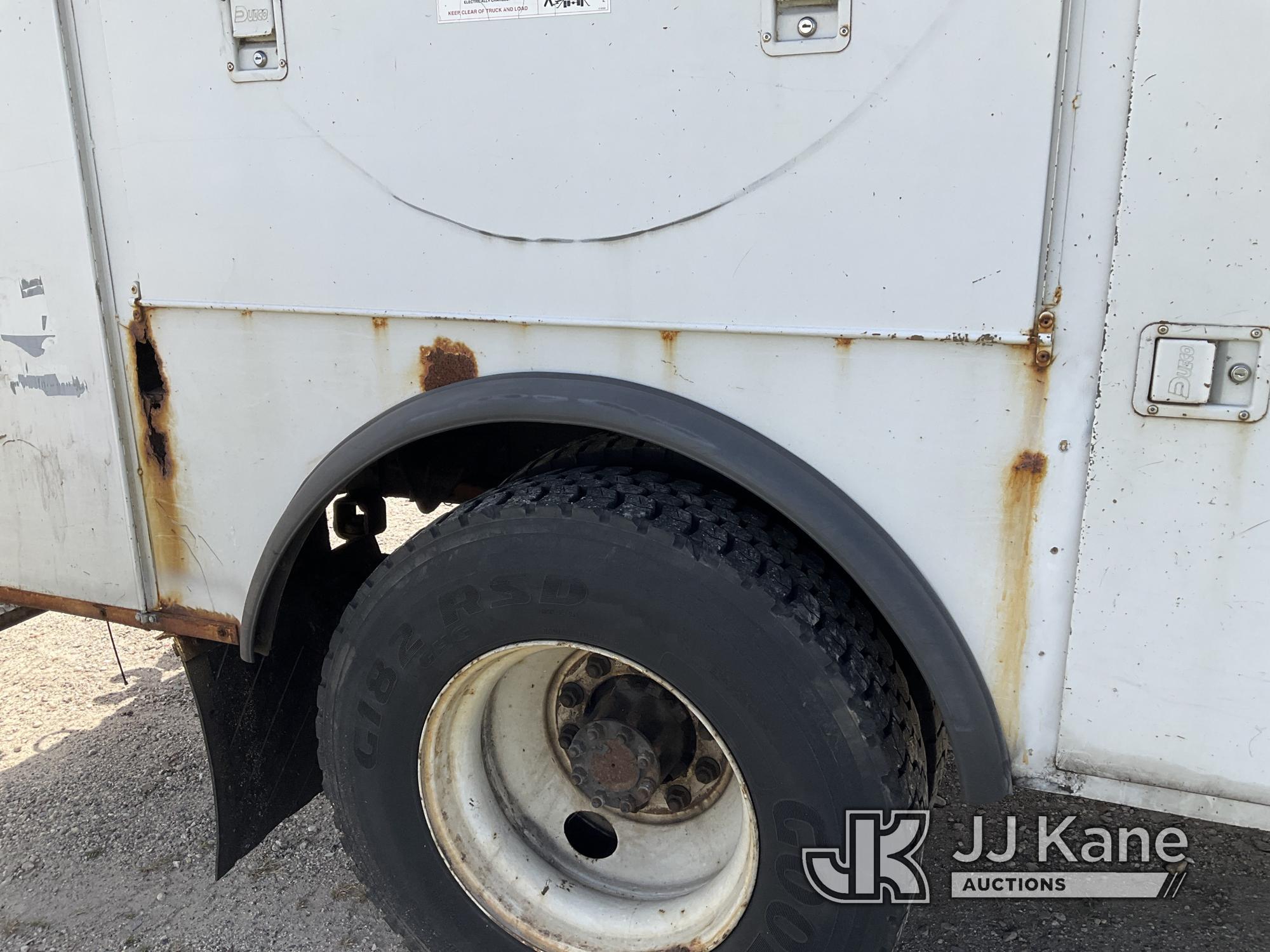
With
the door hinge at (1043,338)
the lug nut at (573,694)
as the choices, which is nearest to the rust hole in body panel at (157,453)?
the lug nut at (573,694)

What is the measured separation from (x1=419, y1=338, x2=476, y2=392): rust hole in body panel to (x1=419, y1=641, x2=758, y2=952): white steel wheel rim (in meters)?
0.49

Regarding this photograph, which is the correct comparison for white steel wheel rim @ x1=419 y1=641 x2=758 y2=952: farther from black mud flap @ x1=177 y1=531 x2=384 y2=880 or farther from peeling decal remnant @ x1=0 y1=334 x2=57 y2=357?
peeling decal remnant @ x1=0 y1=334 x2=57 y2=357

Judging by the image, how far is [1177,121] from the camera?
4.22ft

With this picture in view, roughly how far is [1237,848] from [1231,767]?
1367 millimetres

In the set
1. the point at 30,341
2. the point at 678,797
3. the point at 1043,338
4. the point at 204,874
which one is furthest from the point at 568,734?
the point at 30,341

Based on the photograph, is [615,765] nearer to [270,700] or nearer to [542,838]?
[542,838]

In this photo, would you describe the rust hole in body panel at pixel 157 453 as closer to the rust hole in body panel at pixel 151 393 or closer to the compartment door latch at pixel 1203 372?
the rust hole in body panel at pixel 151 393

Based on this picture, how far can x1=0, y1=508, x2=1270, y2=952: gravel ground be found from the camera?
2.30 metres

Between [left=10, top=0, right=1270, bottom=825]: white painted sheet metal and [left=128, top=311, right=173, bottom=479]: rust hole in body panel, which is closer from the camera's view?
[left=10, top=0, right=1270, bottom=825]: white painted sheet metal

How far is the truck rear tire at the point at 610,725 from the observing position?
1.59 meters

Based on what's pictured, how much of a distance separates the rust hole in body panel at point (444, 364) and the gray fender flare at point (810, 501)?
0.07m

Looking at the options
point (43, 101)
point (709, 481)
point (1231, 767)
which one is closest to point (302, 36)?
point (43, 101)

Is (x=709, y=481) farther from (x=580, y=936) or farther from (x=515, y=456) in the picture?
(x=580, y=936)

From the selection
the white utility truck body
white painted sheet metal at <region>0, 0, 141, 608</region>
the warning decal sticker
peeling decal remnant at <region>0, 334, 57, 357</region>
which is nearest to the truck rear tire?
the white utility truck body
